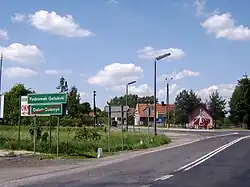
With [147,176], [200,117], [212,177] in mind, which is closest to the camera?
[212,177]

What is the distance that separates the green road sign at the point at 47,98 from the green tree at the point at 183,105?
83.9 meters

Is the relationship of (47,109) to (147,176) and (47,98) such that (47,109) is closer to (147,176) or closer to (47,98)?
(47,98)

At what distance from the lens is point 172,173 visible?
16422 mm

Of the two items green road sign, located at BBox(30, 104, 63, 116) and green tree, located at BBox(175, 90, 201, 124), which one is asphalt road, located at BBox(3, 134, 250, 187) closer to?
green road sign, located at BBox(30, 104, 63, 116)

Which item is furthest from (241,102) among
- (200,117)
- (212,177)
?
(212,177)

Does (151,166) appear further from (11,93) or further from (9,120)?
(11,93)

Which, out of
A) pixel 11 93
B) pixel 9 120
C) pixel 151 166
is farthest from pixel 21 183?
pixel 11 93

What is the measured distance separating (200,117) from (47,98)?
83.4m

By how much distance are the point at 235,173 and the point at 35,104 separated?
39.8 feet

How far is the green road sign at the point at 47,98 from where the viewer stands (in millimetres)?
23883

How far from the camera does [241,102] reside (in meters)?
107

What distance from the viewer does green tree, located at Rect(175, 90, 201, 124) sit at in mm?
107438

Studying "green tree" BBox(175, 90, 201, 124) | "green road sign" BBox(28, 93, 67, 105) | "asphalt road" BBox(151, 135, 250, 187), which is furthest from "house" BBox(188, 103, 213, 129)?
"asphalt road" BBox(151, 135, 250, 187)

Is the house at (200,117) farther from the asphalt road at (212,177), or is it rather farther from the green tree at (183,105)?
the asphalt road at (212,177)
